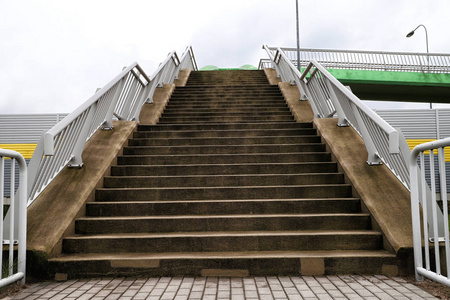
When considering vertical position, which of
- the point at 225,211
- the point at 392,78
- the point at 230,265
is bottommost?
the point at 230,265

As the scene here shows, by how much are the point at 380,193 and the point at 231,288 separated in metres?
2.11

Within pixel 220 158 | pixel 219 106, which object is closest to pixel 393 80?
pixel 219 106

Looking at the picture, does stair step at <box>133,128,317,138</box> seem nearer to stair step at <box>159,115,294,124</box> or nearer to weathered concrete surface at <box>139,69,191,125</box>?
weathered concrete surface at <box>139,69,191,125</box>

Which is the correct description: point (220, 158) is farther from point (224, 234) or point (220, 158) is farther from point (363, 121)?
point (363, 121)

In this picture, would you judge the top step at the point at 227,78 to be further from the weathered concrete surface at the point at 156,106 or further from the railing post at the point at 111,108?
the railing post at the point at 111,108

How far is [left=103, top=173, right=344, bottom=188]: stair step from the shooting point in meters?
4.95

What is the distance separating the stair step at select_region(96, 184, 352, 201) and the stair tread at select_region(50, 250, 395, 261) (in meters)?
1.03

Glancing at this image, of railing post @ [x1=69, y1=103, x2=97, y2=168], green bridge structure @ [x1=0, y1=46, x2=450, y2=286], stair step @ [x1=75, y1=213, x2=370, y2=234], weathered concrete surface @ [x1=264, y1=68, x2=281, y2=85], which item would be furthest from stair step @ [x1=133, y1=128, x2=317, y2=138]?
weathered concrete surface @ [x1=264, y1=68, x2=281, y2=85]

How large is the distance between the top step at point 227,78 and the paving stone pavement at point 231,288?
9.35 meters

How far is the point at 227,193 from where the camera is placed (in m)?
4.67

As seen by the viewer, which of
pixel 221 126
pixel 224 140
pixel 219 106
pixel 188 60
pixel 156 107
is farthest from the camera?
pixel 188 60

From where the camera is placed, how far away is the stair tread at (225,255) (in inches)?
138

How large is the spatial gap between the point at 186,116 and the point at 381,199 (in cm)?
483

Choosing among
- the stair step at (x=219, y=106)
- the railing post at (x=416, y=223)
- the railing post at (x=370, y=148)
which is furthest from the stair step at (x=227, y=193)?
the stair step at (x=219, y=106)
